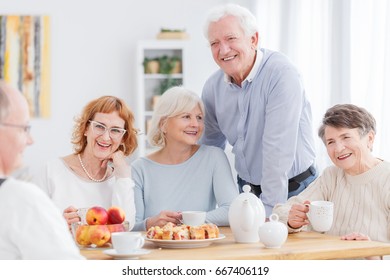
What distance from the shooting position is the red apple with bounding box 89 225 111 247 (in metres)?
1.97

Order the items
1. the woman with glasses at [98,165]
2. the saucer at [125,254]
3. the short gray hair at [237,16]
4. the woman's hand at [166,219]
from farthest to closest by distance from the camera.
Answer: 1. the short gray hair at [237,16]
2. the woman with glasses at [98,165]
3. the woman's hand at [166,219]
4. the saucer at [125,254]

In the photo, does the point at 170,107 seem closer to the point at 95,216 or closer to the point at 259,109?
the point at 259,109

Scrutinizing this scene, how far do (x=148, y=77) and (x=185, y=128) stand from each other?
3345 mm

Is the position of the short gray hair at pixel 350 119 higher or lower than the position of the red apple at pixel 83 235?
higher

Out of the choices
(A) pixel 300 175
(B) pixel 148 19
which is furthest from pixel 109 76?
(A) pixel 300 175

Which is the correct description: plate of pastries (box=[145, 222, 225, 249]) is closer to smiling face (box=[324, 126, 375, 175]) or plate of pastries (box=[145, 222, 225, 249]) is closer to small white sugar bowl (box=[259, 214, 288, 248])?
small white sugar bowl (box=[259, 214, 288, 248])

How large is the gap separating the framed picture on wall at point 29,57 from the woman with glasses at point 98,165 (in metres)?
3.68

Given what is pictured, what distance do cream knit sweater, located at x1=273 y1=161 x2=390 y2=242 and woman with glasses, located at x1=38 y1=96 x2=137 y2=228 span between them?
0.60m

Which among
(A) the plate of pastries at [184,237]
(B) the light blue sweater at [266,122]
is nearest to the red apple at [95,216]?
(A) the plate of pastries at [184,237]

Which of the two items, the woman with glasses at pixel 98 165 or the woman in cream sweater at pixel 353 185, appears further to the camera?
the woman with glasses at pixel 98 165

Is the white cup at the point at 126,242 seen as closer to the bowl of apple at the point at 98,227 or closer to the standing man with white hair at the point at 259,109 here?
the bowl of apple at the point at 98,227

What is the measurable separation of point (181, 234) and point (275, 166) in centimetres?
84

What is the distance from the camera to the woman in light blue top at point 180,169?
272cm

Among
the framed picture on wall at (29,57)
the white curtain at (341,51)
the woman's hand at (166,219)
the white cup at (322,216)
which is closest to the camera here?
the white cup at (322,216)
